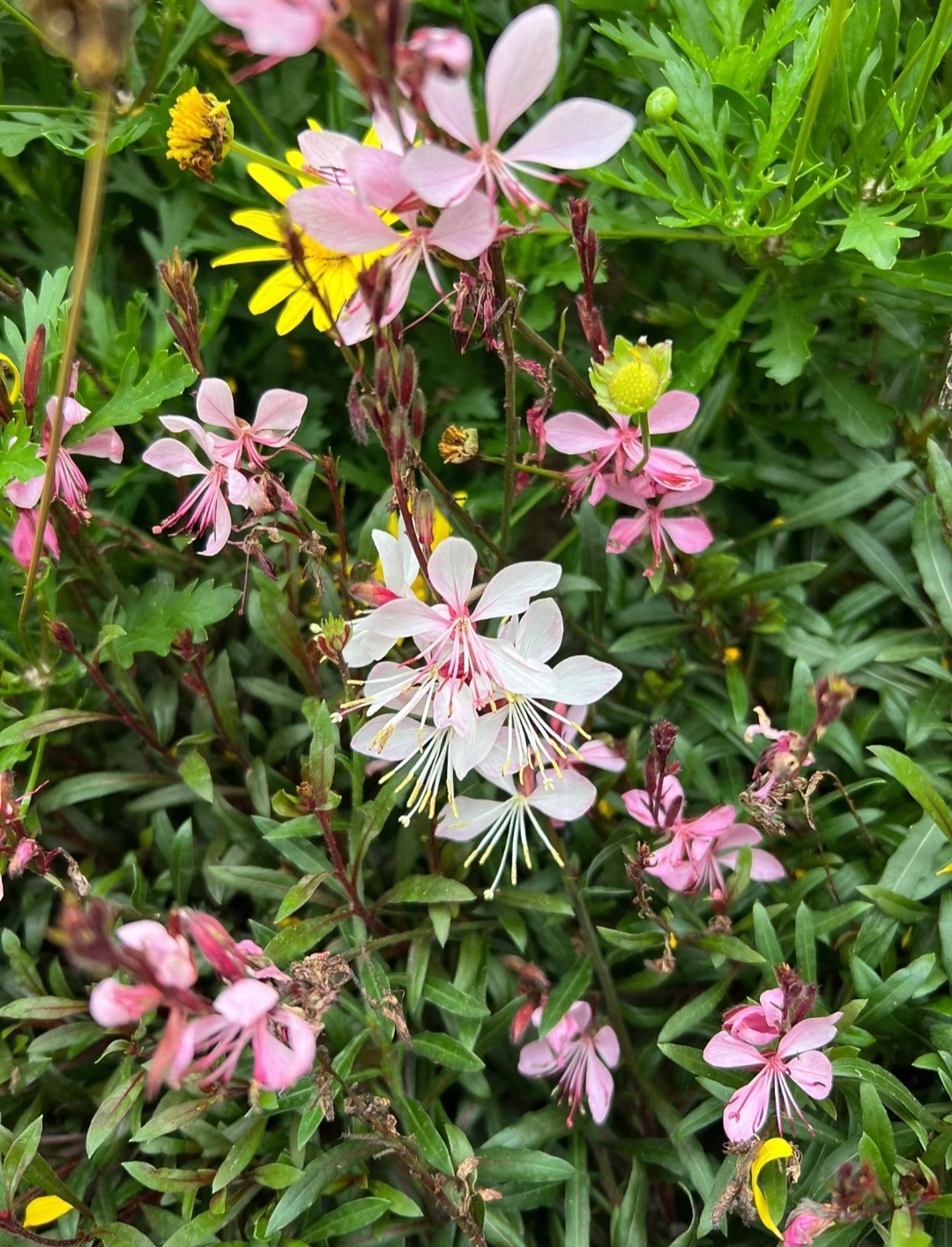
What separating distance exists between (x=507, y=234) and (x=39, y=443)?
18.4 inches

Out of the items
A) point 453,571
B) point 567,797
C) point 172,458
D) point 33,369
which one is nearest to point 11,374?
point 33,369

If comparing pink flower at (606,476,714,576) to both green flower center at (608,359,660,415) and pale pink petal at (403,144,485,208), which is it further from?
pale pink petal at (403,144,485,208)

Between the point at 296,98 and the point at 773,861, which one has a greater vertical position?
the point at 296,98

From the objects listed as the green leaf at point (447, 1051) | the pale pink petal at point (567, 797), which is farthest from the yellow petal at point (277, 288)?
the green leaf at point (447, 1051)

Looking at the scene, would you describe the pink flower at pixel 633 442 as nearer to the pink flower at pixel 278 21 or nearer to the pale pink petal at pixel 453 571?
the pale pink petal at pixel 453 571

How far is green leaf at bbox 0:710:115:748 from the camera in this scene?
0.84 meters

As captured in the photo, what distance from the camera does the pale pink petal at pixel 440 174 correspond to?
454 mm

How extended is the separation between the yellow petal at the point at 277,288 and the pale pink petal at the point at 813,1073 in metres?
0.67

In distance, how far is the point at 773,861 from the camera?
2.87 feet

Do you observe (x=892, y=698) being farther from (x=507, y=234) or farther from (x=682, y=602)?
(x=507, y=234)

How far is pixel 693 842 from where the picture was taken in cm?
83

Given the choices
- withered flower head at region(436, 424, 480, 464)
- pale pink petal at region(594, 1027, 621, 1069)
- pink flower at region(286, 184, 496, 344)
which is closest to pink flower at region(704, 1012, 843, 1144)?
pale pink petal at region(594, 1027, 621, 1069)

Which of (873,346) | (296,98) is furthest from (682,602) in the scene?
(296,98)

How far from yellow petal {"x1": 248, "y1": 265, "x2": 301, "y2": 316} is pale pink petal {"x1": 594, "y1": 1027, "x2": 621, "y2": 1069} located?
2.14 feet
